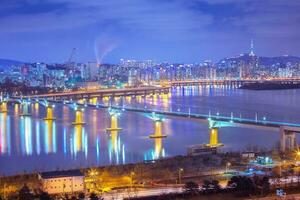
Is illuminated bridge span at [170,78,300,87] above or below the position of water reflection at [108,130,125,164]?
above

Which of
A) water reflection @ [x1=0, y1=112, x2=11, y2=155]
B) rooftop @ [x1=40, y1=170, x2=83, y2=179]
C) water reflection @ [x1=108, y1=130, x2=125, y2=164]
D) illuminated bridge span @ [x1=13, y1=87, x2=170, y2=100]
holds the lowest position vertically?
water reflection @ [x1=0, y1=112, x2=11, y2=155]

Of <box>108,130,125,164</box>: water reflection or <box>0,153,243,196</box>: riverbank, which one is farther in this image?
<box>108,130,125,164</box>: water reflection

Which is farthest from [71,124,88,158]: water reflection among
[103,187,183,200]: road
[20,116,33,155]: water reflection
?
[103,187,183,200]: road

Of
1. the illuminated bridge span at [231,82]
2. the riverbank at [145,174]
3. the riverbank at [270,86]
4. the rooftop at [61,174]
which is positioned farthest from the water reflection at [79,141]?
the illuminated bridge span at [231,82]

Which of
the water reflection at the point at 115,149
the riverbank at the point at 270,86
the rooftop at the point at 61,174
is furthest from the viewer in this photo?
the riverbank at the point at 270,86

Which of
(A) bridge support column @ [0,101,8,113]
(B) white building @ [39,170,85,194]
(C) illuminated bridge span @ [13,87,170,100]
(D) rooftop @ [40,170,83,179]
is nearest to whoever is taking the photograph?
(B) white building @ [39,170,85,194]

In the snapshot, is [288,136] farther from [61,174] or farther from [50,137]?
[50,137]

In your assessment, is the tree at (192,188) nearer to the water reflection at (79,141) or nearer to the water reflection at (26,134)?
the water reflection at (79,141)

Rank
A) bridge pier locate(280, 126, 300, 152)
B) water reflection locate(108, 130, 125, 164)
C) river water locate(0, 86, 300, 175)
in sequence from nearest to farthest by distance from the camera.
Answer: water reflection locate(108, 130, 125, 164)
river water locate(0, 86, 300, 175)
bridge pier locate(280, 126, 300, 152)

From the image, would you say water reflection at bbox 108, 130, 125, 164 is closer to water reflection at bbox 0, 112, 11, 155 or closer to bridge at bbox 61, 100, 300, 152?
bridge at bbox 61, 100, 300, 152
